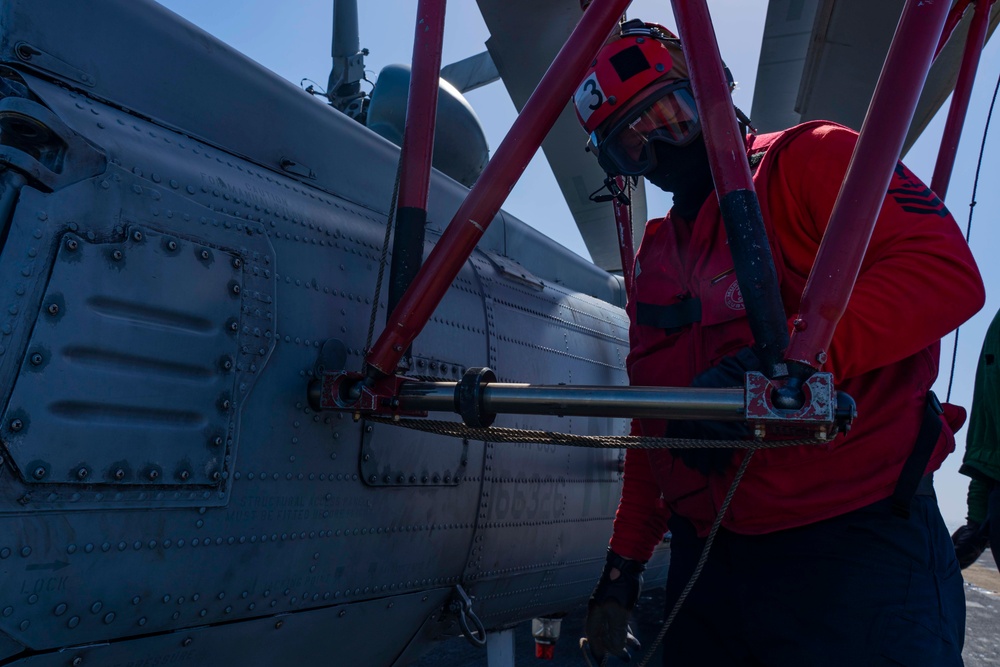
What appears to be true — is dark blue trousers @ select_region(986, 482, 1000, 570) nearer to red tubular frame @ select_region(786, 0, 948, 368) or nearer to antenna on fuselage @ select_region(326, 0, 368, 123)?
red tubular frame @ select_region(786, 0, 948, 368)

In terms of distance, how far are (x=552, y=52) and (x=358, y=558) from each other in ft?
15.3

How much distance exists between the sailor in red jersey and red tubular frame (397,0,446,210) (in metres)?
0.55

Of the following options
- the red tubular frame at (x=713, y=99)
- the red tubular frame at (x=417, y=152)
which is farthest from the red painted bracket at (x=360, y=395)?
the red tubular frame at (x=713, y=99)

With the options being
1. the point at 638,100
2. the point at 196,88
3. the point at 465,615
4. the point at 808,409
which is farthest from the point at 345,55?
the point at 808,409

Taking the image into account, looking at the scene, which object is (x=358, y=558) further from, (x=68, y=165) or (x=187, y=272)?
(x=68, y=165)

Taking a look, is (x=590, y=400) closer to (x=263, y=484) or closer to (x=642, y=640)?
(x=263, y=484)

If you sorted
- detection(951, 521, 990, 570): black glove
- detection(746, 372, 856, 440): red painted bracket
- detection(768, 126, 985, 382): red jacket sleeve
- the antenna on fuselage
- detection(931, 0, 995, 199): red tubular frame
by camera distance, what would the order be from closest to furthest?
1. detection(746, 372, 856, 440): red painted bracket
2. detection(768, 126, 985, 382): red jacket sleeve
3. detection(931, 0, 995, 199): red tubular frame
4. detection(951, 521, 990, 570): black glove
5. the antenna on fuselage

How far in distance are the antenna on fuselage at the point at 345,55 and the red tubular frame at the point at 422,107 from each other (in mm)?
6916

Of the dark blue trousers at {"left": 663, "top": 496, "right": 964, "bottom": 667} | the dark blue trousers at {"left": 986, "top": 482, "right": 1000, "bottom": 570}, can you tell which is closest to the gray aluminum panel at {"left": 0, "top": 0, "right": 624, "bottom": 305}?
the dark blue trousers at {"left": 663, "top": 496, "right": 964, "bottom": 667}

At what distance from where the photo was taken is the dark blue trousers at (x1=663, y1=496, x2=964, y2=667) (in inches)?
75.2

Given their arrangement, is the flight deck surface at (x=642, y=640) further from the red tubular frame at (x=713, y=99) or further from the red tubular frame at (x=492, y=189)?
the red tubular frame at (x=713, y=99)

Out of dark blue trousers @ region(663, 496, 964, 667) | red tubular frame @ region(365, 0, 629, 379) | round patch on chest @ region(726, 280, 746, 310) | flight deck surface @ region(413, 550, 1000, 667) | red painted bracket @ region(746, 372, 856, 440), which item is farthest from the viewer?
flight deck surface @ region(413, 550, 1000, 667)

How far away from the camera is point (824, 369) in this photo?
176 centimetres

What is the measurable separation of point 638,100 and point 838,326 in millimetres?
1060
